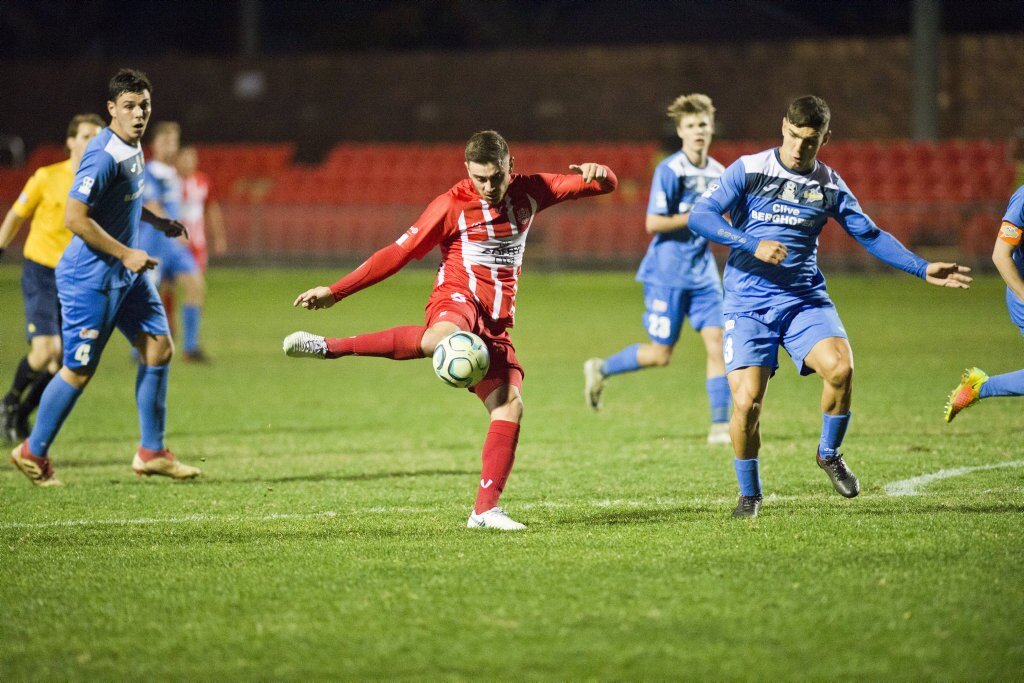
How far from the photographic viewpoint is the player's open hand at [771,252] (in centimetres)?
554

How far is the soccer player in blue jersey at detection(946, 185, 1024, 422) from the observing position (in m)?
6.30

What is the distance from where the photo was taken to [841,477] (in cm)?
622

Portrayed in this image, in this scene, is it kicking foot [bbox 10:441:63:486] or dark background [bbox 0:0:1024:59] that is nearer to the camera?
kicking foot [bbox 10:441:63:486]

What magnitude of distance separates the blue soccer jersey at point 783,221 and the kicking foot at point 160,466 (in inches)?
133

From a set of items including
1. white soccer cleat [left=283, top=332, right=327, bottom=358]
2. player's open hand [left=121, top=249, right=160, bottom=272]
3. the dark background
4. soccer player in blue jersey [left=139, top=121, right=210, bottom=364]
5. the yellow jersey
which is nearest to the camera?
white soccer cleat [left=283, top=332, right=327, bottom=358]

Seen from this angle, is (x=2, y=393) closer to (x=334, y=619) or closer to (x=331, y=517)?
(x=331, y=517)

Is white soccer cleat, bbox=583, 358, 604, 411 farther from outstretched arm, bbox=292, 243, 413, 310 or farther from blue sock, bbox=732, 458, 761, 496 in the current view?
outstretched arm, bbox=292, 243, 413, 310

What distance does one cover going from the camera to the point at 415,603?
4.55 m

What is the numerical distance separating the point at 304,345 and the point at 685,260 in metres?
3.59

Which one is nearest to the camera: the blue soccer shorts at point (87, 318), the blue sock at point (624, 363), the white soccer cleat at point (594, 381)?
the blue soccer shorts at point (87, 318)

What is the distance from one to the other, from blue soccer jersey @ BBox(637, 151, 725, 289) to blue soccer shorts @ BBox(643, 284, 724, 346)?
53mm

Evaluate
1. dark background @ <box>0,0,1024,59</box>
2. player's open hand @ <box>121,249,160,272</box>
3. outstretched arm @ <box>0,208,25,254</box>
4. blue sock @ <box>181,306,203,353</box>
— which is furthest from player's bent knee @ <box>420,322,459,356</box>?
dark background @ <box>0,0,1024,59</box>

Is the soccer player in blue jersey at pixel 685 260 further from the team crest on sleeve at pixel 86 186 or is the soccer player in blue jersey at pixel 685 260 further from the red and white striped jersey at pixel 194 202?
the red and white striped jersey at pixel 194 202

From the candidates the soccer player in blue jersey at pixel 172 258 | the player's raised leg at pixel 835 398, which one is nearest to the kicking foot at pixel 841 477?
the player's raised leg at pixel 835 398
